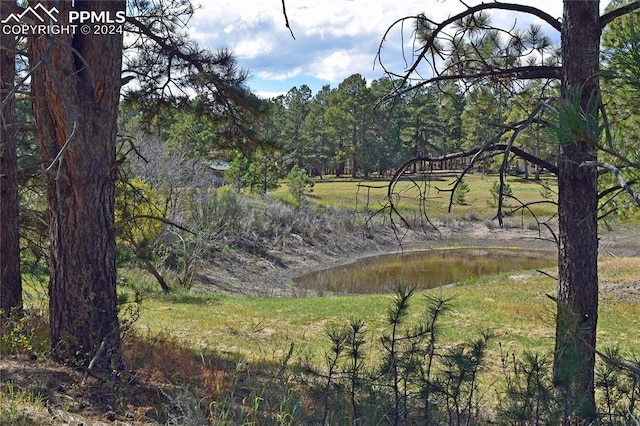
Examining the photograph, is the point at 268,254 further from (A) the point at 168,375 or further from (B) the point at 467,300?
(A) the point at 168,375

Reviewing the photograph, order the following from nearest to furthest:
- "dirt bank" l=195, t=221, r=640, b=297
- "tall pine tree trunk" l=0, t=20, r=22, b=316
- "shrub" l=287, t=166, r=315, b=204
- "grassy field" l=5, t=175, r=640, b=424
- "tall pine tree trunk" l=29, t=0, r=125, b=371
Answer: "grassy field" l=5, t=175, r=640, b=424 → "tall pine tree trunk" l=29, t=0, r=125, b=371 → "tall pine tree trunk" l=0, t=20, r=22, b=316 → "dirt bank" l=195, t=221, r=640, b=297 → "shrub" l=287, t=166, r=315, b=204

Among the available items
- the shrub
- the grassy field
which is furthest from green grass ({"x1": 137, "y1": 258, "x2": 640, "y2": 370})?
the shrub

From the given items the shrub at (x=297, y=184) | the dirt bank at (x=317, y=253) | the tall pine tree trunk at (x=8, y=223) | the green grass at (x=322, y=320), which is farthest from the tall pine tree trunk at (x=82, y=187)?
the shrub at (x=297, y=184)

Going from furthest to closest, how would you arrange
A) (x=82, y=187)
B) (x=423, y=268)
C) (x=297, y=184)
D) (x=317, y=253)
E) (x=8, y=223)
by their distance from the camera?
(x=297, y=184), (x=317, y=253), (x=423, y=268), (x=8, y=223), (x=82, y=187)

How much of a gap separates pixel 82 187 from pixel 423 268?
22488 mm

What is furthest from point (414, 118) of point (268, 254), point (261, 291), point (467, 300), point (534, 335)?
point (534, 335)

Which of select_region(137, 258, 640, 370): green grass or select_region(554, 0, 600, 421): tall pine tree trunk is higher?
select_region(554, 0, 600, 421): tall pine tree trunk

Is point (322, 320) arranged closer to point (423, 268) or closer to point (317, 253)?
point (423, 268)

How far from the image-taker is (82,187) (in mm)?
4277

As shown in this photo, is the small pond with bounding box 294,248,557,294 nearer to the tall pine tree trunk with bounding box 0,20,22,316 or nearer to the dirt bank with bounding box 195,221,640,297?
the dirt bank with bounding box 195,221,640,297

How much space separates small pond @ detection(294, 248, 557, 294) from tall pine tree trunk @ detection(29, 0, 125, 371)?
52.7ft

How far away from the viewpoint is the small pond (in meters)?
22.1

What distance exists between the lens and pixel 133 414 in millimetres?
3654

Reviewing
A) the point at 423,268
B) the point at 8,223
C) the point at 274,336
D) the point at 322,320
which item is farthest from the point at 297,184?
the point at 8,223
